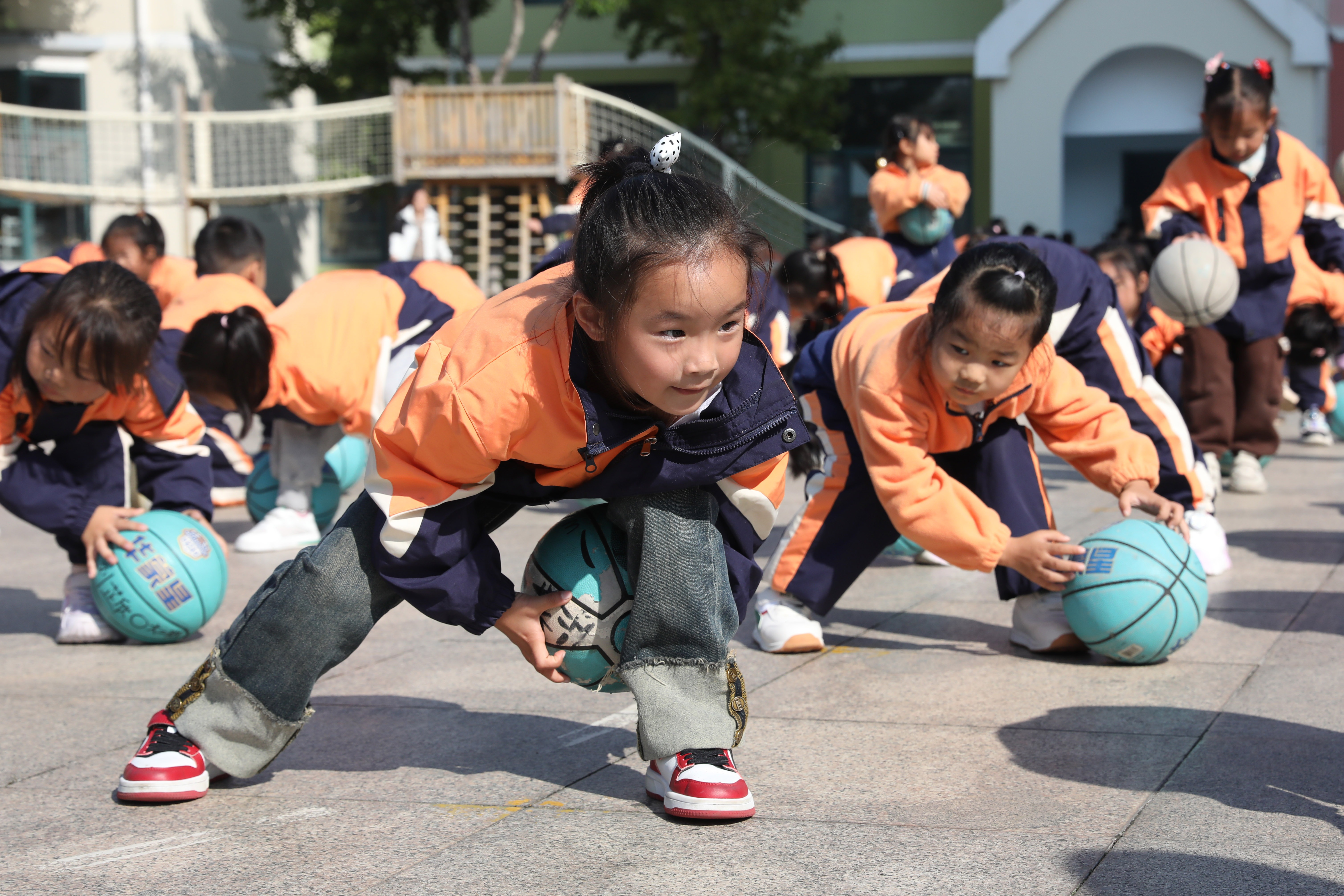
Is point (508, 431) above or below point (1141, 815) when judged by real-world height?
above

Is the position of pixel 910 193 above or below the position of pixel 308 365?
above

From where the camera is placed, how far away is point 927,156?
767 cm

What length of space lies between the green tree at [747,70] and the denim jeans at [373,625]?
59.9 feet

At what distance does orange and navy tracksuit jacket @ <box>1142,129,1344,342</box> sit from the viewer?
6.41m

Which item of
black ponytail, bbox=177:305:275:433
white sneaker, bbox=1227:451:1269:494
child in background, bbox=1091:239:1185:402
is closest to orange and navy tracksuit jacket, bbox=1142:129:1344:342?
child in background, bbox=1091:239:1185:402

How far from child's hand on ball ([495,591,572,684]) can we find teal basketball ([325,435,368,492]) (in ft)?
12.9

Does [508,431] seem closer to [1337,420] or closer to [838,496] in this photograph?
[838,496]

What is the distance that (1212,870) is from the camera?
247cm

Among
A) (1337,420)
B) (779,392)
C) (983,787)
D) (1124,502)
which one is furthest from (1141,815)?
(1337,420)

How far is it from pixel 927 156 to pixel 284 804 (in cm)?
565

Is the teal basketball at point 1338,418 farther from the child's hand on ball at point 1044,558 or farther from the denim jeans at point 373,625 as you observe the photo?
the denim jeans at point 373,625

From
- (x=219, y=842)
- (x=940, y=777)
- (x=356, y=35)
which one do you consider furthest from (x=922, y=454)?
(x=356, y=35)

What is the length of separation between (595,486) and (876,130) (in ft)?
68.8

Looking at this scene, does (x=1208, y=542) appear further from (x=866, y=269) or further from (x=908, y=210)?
(x=908, y=210)
